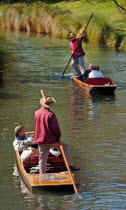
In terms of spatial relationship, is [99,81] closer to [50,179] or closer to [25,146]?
[25,146]

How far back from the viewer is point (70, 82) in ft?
85.5

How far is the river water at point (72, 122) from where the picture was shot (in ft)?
40.4

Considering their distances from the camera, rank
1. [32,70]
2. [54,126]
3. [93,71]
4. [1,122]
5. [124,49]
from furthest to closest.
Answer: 1. [124,49]
2. [32,70]
3. [93,71]
4. [1,122]
5. [54,126]

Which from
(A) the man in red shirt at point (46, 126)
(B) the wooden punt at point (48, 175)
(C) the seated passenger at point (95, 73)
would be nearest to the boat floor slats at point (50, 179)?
(B) the wooden punt at point (48, 175)

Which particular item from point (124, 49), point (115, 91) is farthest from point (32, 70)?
point (124, 49)

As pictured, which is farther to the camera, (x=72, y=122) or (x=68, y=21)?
(x=68, y=21)

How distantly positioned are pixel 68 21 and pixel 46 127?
1101 inches

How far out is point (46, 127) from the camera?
12.6m

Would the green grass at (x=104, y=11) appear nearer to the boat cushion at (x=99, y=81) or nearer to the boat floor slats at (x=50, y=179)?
the boat cushion at (x=99, y=81)

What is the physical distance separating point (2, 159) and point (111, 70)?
14.7 metres

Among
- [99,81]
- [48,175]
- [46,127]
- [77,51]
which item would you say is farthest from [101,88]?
[48,175]

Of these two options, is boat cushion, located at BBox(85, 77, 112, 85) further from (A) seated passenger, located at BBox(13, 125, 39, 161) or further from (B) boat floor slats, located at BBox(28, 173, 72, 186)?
(B) boat floor slats, located at BBox(28, 173, 72, 186)

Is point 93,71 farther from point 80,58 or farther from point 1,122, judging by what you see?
→ point 1,122

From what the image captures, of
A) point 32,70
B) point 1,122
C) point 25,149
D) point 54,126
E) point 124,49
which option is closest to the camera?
point 54,126
